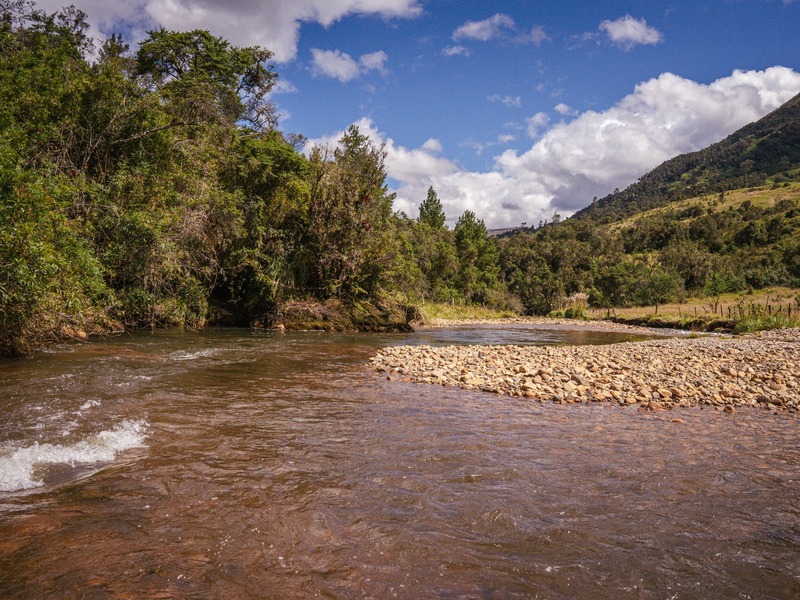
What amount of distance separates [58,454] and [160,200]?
1324cm

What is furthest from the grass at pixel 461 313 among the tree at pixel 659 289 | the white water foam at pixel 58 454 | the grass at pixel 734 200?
the grass at pixel 734 200

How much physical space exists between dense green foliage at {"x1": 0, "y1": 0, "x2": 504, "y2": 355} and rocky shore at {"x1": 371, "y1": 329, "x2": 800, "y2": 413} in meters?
8.15

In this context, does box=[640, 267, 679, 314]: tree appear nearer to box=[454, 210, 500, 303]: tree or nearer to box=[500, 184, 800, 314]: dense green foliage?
box=[500, 184, 800, 314]: dense green foliage

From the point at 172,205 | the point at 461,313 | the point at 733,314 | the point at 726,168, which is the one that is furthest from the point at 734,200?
the point at 172,205

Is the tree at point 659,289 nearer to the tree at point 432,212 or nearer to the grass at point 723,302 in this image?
the grass at point 723,302

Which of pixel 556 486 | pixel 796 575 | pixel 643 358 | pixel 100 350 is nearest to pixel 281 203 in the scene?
pixel 100 350

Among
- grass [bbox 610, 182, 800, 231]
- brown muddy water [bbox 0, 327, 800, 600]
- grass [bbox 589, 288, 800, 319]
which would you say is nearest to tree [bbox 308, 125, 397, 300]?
brown muddy water [bbox 0, 327, 800, 600]

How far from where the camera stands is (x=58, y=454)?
5.29 m

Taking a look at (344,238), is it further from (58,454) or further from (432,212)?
(432,212)

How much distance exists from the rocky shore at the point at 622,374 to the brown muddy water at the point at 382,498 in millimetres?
921

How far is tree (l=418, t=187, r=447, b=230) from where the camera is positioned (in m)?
68.6

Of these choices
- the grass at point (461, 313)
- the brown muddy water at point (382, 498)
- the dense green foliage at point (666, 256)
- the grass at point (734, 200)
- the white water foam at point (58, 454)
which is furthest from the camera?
the grass at point (734, 200)

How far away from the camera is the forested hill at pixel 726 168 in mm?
112562

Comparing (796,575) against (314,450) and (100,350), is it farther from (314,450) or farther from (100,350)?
(100,350)
